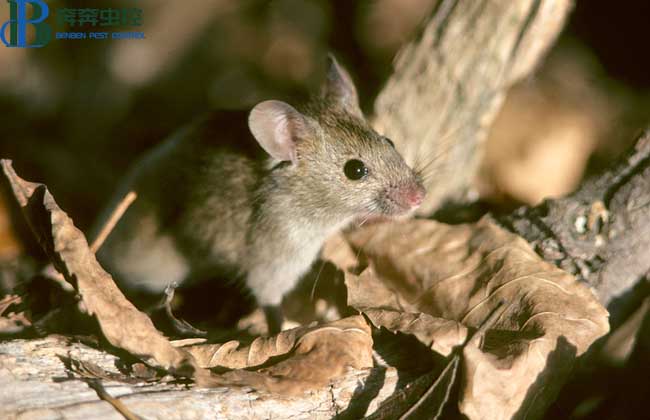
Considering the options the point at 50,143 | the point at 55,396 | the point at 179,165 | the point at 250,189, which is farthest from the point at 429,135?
the point at 50,143

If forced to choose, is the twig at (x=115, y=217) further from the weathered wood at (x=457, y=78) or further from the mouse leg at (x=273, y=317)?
the weathered wood at (x=457, y=78)

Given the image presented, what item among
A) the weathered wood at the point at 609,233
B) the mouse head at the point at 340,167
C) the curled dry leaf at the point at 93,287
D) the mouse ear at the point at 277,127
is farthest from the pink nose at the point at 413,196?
the curled dry leaf at the point at 93,287

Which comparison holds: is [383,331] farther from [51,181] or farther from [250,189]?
[51,181]

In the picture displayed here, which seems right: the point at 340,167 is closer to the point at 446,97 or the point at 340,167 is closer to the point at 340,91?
the point at 340,91

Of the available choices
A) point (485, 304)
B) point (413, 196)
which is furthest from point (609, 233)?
point (413, 196)

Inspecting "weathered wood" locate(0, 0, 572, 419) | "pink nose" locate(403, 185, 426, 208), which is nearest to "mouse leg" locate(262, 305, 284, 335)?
"pink nose" locate(403, 185, 426, 208)
